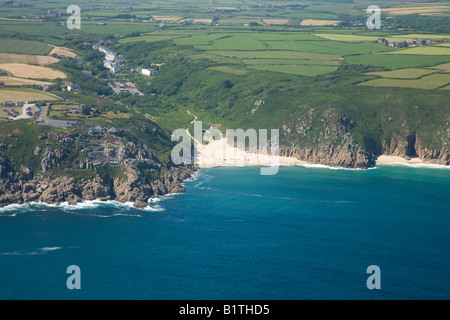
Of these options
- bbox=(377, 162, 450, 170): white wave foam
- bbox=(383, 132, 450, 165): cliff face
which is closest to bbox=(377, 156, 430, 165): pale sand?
bbox=(377, 162, 450, 170): white wave foam

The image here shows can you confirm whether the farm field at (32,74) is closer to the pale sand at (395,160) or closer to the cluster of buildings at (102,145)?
the cluster of buildings at (102,145)

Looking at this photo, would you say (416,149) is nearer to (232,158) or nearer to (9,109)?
(232,158)

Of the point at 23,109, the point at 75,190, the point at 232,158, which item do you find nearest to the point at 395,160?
the point at 232,158

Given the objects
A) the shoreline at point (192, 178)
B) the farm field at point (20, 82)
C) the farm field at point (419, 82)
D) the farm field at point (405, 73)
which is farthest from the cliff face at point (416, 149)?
the farm field at point (20, 82)

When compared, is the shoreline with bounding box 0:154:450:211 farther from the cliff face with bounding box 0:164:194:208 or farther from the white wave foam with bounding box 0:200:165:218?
the cliff face with bounding box 0:164:194:208

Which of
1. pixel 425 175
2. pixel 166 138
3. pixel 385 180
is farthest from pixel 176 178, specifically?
pixel 425 175
